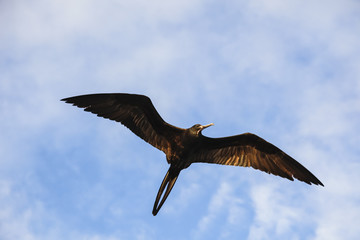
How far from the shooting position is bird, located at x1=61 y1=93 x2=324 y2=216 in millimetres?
8703

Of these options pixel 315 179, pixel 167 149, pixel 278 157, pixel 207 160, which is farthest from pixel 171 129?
pixel 315 179

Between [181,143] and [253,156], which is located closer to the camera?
[181,143]

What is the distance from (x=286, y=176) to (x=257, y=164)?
730 millimetres

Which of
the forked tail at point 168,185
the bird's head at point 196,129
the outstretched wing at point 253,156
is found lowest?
the forked tail at point 168,185

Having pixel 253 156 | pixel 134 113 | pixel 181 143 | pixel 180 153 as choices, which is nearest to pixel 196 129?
pixel 181 143

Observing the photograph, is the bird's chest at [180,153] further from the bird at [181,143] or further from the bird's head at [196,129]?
the bird's head at [196,129]

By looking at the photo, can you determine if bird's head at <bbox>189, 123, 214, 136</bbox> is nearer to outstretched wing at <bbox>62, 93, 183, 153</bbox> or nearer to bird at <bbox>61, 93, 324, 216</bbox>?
bird at <bbox>61, 93, 324, 216</bbox>

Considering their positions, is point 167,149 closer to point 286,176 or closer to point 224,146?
point 224,146

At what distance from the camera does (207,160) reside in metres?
9.43

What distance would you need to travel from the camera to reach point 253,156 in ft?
31.4

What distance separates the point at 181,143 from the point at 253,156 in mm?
1919

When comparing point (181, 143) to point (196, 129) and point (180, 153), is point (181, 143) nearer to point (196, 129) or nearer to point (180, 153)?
point (180, 153)

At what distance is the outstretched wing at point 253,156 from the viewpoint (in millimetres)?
9359

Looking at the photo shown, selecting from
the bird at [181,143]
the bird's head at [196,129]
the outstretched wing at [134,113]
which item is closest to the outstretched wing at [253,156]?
the bird at [181,143]
